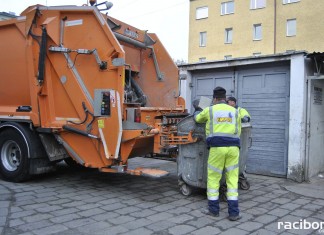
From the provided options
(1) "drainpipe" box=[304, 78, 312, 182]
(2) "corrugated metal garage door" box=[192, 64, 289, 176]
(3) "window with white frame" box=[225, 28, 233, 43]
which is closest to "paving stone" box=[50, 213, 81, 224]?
(2) "corrugated metal garage door" box=[192, 64, 289, 176]

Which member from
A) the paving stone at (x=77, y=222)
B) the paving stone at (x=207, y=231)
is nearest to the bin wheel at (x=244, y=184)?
the paving stone at (x=207, y=231)

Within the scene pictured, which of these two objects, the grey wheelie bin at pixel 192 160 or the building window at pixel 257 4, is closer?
the grey wheelie bin at pixel 192 160

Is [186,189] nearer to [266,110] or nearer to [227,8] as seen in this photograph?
[266,110]

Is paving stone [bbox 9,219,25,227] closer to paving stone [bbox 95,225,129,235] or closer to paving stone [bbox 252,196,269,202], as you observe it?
paving stone [bbox 95,225,129,235]

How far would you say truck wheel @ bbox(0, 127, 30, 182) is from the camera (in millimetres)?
5633

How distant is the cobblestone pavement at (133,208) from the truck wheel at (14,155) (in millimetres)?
168

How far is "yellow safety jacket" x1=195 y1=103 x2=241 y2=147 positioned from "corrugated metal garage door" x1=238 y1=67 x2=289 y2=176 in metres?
2.78

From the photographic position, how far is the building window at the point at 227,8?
1124 inches

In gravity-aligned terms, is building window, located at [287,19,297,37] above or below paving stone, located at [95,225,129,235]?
above

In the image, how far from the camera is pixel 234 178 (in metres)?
4.25

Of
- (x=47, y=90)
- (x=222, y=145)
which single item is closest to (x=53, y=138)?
(x=47, y=90)

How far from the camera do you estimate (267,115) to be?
697 centimetres

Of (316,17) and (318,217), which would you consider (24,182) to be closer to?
(318,217)
